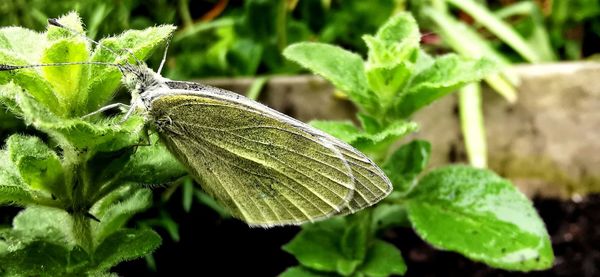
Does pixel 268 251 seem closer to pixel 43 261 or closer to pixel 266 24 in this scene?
pixel 266 24

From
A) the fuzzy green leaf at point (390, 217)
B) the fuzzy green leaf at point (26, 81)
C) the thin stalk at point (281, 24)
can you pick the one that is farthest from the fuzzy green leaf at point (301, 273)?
the thin stalk at point (281, 24)

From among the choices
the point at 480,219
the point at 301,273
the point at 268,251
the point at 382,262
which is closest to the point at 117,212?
the point at 301,273

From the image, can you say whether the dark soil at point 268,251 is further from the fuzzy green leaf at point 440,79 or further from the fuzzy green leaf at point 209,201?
the fuzzy green leaf at point 440,79

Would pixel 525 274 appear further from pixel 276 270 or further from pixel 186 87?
pixel 186 87

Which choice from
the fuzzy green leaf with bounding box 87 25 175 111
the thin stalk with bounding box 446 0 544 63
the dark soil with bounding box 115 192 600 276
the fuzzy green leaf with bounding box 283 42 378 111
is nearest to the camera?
the fuzzy green leaf with bounding box 87 25 175 111

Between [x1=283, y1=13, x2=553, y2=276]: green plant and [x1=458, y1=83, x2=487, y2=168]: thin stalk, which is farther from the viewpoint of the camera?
[x1=458, y1=83, x2=487, y2=168]: thin stalk

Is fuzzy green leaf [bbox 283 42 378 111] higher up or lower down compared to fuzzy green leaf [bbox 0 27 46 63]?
lower down

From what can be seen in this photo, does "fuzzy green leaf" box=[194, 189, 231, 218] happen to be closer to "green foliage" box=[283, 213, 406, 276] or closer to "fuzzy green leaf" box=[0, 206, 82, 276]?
"green foliage" box=[283, 213, 406, 276]

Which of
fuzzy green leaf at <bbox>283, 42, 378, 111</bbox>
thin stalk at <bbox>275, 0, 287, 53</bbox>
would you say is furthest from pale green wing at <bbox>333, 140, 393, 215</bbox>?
thin stalk at <bbox>275, 0, 287, 53</bbox>

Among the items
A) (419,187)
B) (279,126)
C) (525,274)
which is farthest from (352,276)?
(525,274)
